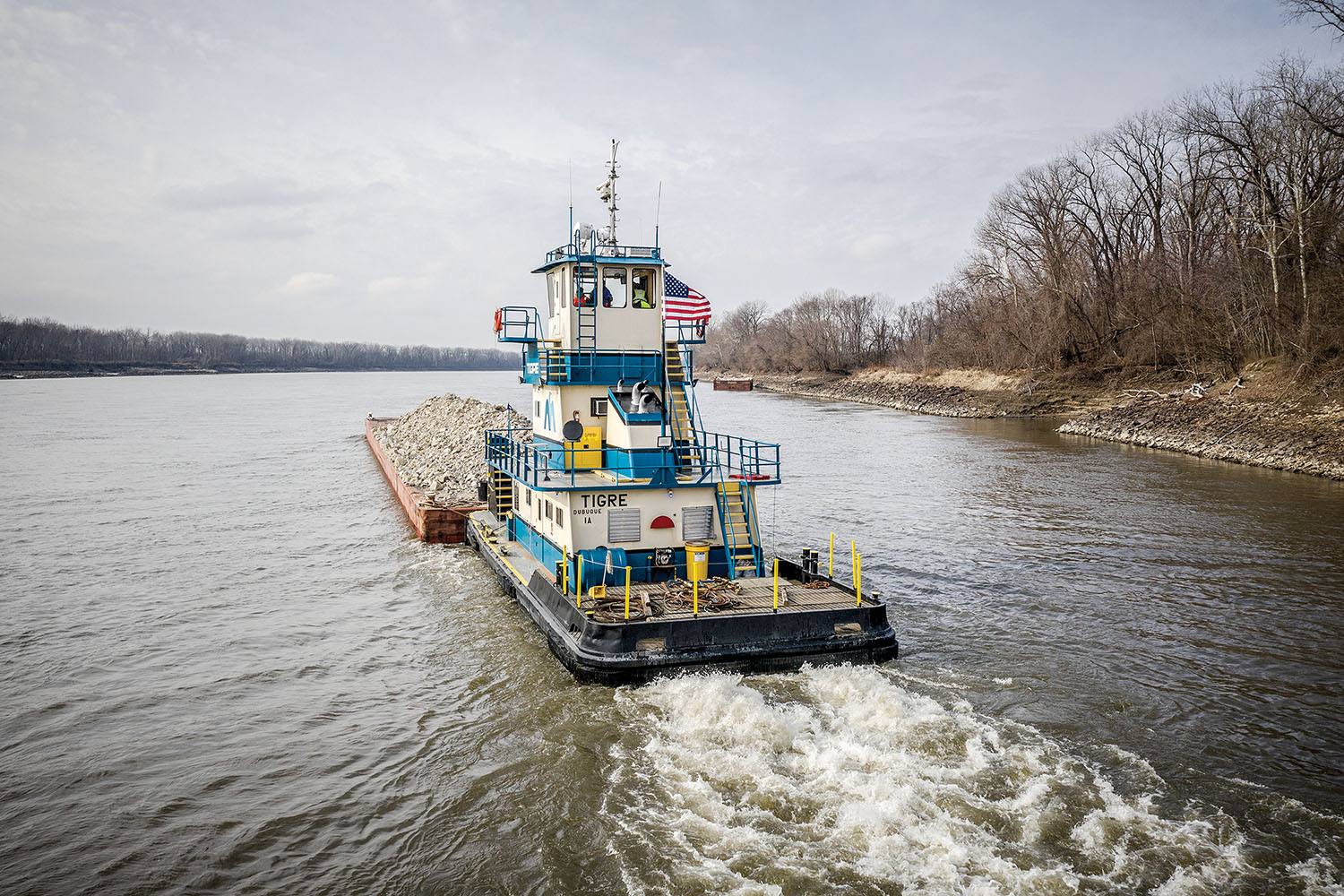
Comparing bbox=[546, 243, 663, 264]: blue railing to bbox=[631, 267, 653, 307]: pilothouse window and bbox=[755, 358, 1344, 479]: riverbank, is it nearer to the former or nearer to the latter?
bbox=[631, 267, 653, 307]: pilothouse window

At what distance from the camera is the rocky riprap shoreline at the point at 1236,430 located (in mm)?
26113

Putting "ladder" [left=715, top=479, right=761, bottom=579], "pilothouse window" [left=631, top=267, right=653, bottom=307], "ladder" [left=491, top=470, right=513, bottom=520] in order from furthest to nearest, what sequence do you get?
"ladder" [left=491, top=470, right=513, bottom=520] < "pilothouse window" [left=631, top=267, right=653, bottom=307] < "ladder" [left=715, top=479, right=761, bottom=579]

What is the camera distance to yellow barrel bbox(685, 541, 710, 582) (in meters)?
11.2

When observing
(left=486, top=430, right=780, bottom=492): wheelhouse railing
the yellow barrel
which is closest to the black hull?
the yellow barrel

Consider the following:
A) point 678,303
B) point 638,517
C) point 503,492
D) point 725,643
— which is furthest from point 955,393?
point 725,643

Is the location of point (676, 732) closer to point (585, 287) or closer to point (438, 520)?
point (585, 287)

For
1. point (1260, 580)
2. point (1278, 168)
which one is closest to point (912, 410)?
point (1278, 168)

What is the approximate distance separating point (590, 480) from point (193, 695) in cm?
610

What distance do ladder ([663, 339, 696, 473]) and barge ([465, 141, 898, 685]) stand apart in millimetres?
34

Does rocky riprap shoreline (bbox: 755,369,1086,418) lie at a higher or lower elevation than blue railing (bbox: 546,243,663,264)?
lower

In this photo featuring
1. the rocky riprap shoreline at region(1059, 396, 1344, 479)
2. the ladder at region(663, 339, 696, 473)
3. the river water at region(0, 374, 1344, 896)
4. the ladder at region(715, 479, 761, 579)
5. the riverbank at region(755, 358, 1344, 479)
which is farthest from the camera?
the riverbank at region(755, 358, 1344, 479)

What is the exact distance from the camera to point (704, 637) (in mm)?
10297

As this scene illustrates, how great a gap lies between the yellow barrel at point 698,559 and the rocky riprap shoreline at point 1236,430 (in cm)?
2282

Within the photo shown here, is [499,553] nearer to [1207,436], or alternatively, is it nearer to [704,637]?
[704,637]
